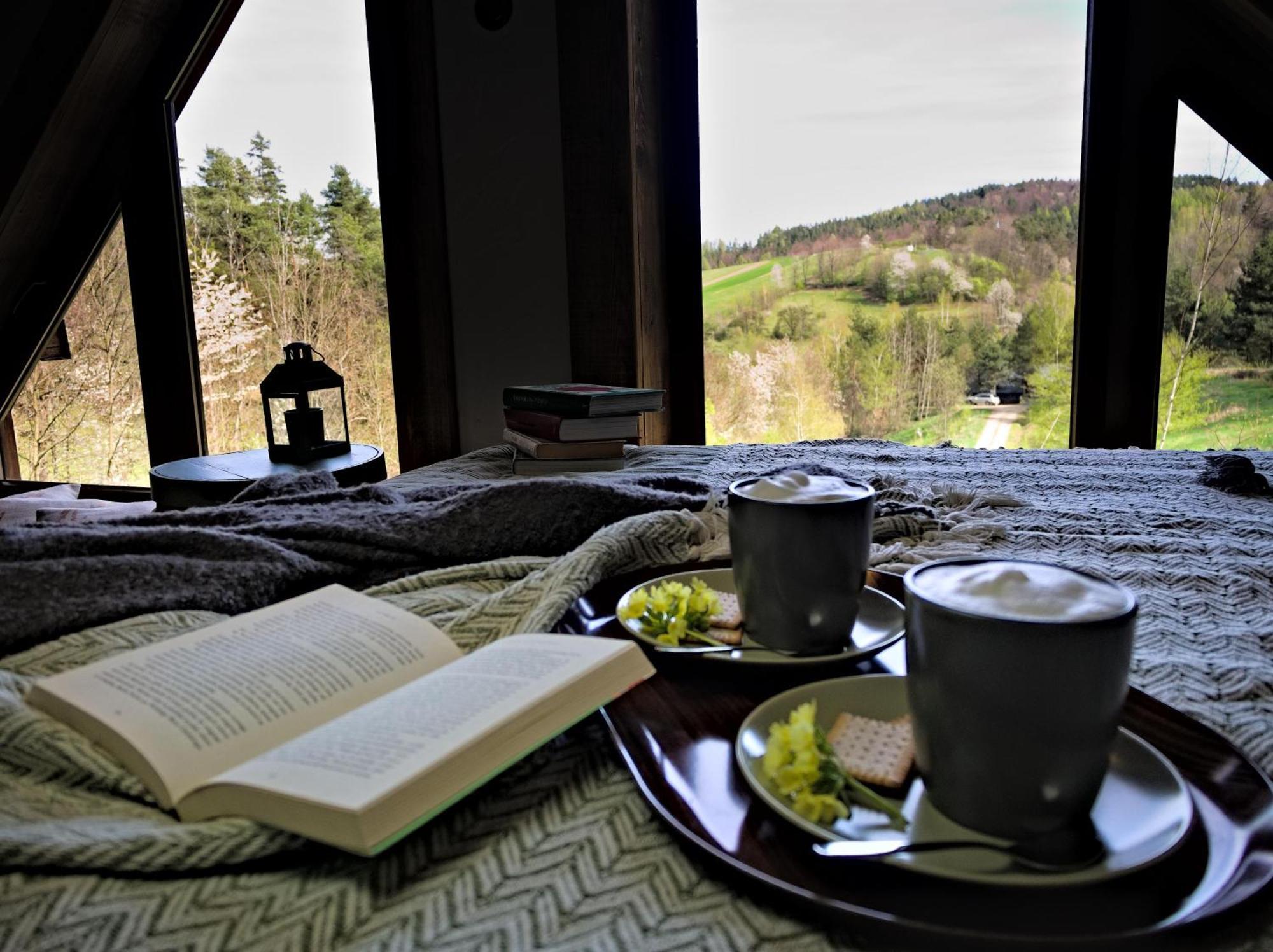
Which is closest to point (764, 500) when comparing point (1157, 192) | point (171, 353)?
point (1157, 192)

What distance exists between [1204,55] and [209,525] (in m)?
2.37

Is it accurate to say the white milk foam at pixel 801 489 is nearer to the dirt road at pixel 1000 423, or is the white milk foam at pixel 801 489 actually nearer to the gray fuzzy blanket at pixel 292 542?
the gray fuzzy blanket at pixel 292 542

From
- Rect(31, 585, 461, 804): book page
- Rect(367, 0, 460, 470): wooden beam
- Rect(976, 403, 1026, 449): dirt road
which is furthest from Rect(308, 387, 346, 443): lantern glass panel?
Rect(31, 585, 461, 804): book page

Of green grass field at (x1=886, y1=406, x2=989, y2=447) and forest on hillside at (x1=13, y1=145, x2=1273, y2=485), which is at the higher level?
forest on hillside at (x1=13, y1=145, x2=1273, y2=485)

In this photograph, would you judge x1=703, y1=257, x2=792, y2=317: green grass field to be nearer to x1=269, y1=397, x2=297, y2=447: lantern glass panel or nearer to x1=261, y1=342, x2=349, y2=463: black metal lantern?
x1=261, y1=342, x2=349, y2=463: black metal lantern

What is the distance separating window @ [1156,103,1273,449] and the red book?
4.93 ft

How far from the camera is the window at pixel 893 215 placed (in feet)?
7.70

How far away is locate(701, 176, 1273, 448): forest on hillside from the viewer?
222cm

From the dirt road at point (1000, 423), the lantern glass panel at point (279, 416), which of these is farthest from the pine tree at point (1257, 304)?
the lantern glass panel at point (279, 416)

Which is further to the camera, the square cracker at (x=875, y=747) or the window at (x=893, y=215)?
the window at (x=893, y=215)

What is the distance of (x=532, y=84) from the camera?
2.52m

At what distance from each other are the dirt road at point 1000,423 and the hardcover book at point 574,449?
1.24 m

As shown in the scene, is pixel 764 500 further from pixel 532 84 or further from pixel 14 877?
pixel 532 84

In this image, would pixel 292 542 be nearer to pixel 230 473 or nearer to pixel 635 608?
pixel 635 608
